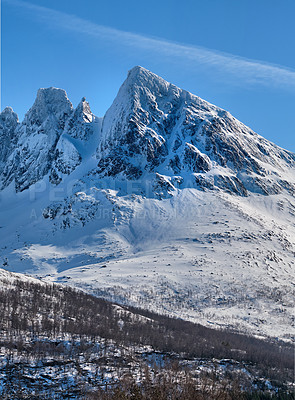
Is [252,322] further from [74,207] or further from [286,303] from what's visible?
[74,207]

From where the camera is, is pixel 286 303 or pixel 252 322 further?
pixel 286 303

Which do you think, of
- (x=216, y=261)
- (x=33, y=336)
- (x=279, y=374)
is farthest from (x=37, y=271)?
(x=279, y=374)

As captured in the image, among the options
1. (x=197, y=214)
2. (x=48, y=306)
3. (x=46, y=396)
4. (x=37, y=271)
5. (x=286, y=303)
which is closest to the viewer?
(x=46, y=396)

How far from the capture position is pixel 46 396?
40.7 meters

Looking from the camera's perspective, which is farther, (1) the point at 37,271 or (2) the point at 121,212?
(2) the point at 121,212

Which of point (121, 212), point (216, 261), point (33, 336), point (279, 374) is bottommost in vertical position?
point (279, 374)

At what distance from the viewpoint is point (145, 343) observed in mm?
66125

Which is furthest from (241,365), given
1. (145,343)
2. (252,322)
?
(252,322)

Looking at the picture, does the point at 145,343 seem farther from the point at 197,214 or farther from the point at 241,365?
the point at 197,214

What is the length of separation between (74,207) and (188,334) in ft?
393

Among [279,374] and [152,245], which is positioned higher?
[152,245]

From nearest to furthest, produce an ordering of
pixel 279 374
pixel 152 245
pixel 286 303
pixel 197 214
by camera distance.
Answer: pixel 279 374
pixel 286 303
pixel 152 245
pixel 197 214

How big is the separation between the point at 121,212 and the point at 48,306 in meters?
111

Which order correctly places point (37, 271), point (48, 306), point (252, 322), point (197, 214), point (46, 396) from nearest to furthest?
point (46, 396) → point (48, 306) → point (252, 322) → point (37, 271) → point (197, 214)
